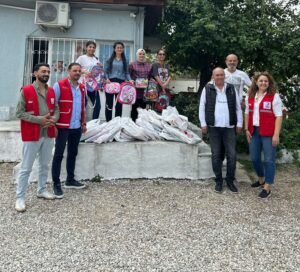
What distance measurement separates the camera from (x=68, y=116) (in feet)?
14.7

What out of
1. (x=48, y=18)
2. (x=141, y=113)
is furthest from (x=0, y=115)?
(x=141, y=113)

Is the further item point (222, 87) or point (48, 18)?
point (48, 18)

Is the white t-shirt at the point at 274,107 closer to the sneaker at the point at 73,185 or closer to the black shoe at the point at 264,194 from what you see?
the black shoe at the point at 264,194

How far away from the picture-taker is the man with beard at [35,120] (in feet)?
13.2

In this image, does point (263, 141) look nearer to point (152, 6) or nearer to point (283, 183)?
point (283, 183)

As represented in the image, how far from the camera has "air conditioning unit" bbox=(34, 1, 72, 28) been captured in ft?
25.3

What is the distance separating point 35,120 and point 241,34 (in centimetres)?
671


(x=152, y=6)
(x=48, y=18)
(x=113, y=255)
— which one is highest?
(x=152, y=6)

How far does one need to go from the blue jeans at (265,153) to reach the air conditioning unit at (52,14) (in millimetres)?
5324

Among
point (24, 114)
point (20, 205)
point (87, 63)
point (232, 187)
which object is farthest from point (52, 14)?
point (232, 187)

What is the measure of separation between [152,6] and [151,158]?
435 cm

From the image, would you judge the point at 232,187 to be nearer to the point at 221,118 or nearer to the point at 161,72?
the point at 221,118

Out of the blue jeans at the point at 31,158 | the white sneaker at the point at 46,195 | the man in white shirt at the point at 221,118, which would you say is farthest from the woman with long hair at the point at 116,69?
the white sneaker at the point at 46,195

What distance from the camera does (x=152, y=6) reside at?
8.03m
